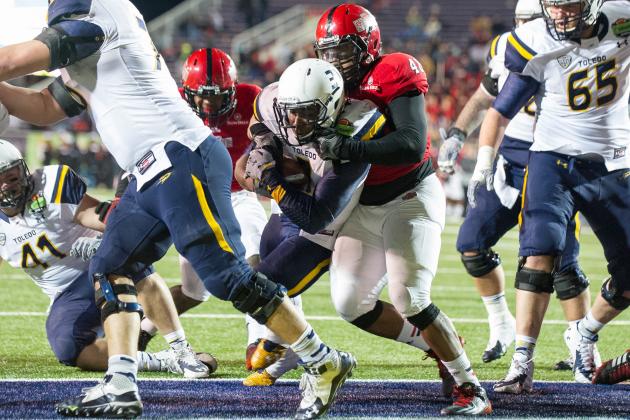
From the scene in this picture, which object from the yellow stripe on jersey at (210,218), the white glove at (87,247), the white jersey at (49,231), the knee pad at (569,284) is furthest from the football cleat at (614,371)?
the white jersey at (49,231)

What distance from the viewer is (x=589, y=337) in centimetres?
481

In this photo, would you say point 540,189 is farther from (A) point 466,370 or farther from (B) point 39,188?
(B) point 39,188

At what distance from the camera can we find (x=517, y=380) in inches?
169

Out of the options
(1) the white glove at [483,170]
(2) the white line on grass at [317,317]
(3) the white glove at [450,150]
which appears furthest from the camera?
(2) the white line on grass at [317,317]

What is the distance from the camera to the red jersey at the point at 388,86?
3967mm

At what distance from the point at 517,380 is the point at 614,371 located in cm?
51

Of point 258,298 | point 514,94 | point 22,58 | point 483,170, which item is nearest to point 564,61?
point 514,94

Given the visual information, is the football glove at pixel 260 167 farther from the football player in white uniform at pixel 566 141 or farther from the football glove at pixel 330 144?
the football player in white uniform at pixel 566 141

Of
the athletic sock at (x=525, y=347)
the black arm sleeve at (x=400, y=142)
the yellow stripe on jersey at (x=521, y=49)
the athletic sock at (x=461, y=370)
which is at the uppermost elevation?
the yellow stripe on jersey at (x=521, y=49)

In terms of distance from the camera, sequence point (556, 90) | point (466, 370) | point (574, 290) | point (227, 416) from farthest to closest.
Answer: point (574, 290), point (556, 90), point (466, 370), point (227, 416)

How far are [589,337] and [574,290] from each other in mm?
325

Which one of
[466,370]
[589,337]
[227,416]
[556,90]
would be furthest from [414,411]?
[556,90]

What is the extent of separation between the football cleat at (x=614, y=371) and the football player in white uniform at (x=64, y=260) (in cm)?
178

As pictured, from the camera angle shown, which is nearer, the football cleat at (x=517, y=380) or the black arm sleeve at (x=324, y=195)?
the black arm sleeve at (x=324, y=195)
